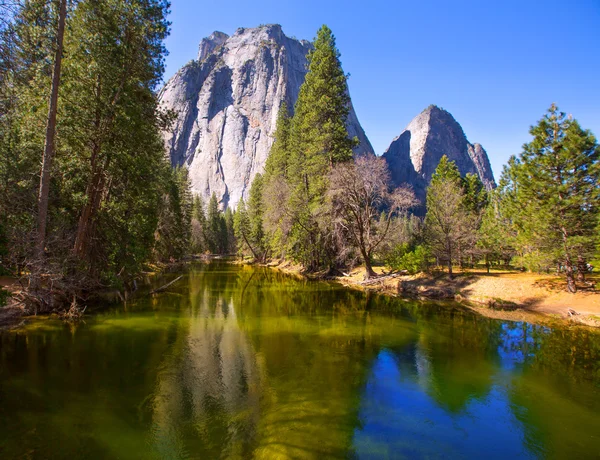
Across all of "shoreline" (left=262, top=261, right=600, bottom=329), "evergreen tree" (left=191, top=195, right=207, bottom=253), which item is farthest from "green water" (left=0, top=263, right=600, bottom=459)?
"evergreen tree" (left=191, top=195, right=207, bottom=253)

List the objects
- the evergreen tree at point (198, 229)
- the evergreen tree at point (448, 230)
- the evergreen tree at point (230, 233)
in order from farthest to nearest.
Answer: the evergreen tree at point (230, 233) → the evergreen tree at point (198, 229) → the evergreen tree at point (448, 230)

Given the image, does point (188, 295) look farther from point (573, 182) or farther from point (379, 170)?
point (573, 182)

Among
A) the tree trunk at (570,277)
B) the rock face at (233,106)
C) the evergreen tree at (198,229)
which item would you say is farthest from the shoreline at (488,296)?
the rock face at (233,106)

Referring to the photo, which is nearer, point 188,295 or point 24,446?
point 24,446

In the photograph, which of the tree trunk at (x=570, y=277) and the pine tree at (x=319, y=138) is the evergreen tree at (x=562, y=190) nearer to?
the tree trunk at (x=570, y=277)

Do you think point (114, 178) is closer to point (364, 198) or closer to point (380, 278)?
point (364, 198)

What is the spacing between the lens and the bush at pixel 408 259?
2688 cm

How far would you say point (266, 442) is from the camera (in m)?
6.22

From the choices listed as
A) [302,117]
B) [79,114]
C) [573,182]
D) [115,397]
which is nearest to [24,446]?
[115,397]

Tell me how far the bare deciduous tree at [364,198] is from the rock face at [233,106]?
302ft

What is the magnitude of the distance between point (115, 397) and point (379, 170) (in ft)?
75.7

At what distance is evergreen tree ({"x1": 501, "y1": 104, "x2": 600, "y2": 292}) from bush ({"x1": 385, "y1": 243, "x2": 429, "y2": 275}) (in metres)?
7.91

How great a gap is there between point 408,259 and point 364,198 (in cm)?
626

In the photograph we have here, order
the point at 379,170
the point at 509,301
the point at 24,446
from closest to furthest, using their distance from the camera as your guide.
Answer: the point at 24,446, the point at 509,301, the point at 379,170
